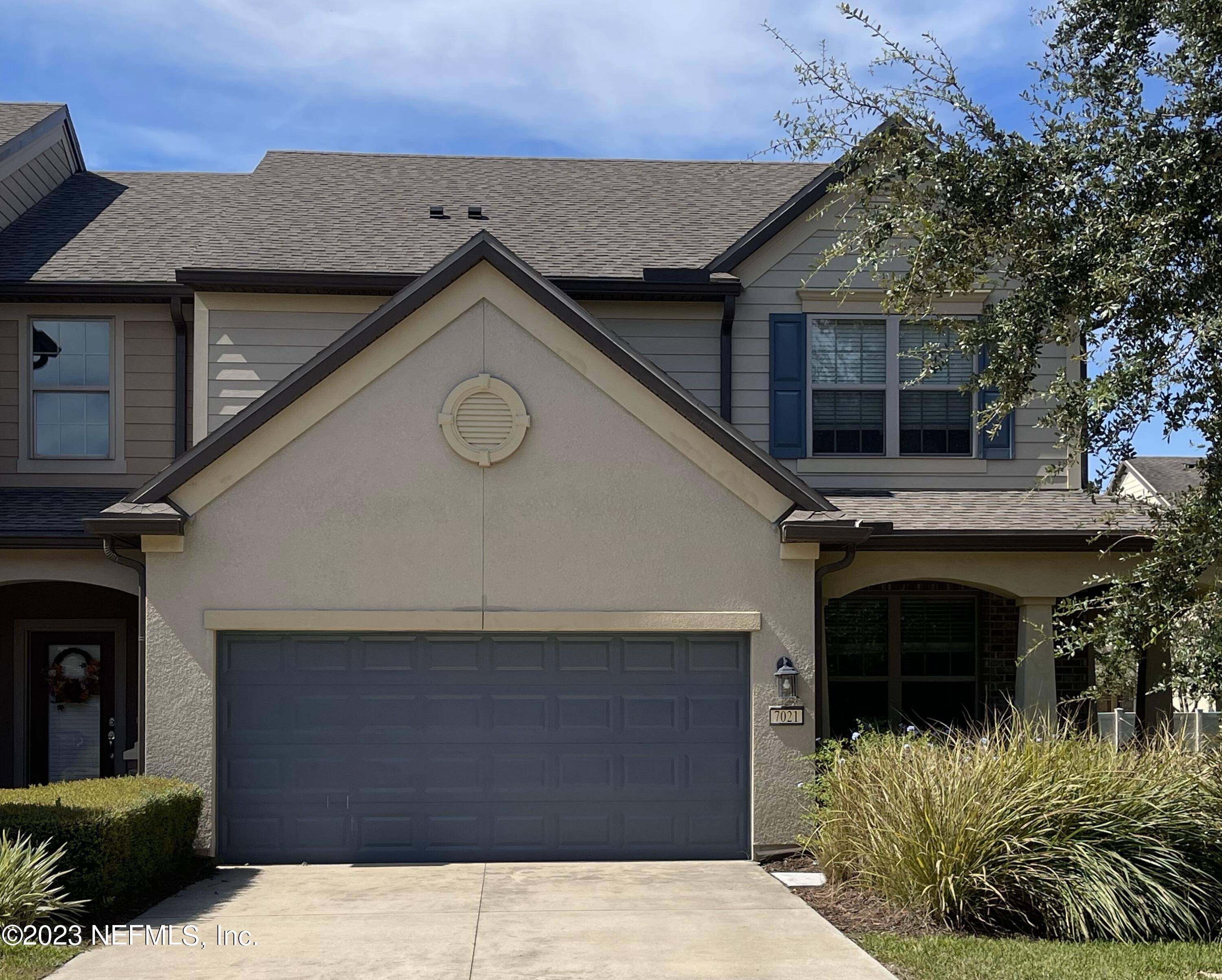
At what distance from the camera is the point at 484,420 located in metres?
11.8

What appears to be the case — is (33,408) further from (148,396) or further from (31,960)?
(31,960)

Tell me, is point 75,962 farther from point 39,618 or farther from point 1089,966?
point 39,618

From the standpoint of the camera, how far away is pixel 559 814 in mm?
11891

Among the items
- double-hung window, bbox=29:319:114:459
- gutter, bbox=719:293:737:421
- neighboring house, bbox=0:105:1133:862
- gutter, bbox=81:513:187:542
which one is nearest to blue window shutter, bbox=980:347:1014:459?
neighboring house, bbox=0:105:1133:862

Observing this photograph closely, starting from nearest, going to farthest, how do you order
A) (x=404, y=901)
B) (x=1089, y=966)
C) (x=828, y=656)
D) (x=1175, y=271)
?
(x=1089, y=966), (x=1175, y=271), (x=404, y=901), (x=828, y=656)

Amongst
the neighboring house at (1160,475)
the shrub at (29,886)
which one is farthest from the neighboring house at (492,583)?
the neighboring house at (1160,475)

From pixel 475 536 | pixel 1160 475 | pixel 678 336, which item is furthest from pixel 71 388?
pixel 1160 475

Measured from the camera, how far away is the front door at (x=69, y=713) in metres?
14.8

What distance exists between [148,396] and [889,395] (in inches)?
335

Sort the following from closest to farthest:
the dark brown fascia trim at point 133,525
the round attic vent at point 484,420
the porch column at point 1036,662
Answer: the dark brown fascia trim at point 133,525, the round attic vent at point 484,420, the porch column at point 1036,662

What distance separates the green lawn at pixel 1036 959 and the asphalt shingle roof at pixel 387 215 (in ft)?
27.5

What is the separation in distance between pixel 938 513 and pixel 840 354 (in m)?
2.37

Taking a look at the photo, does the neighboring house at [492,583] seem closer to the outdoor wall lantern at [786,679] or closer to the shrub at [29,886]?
the outdoor wall lantern at [786,679]

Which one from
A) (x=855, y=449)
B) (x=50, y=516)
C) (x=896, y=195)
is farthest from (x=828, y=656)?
(x=50, y=516)
